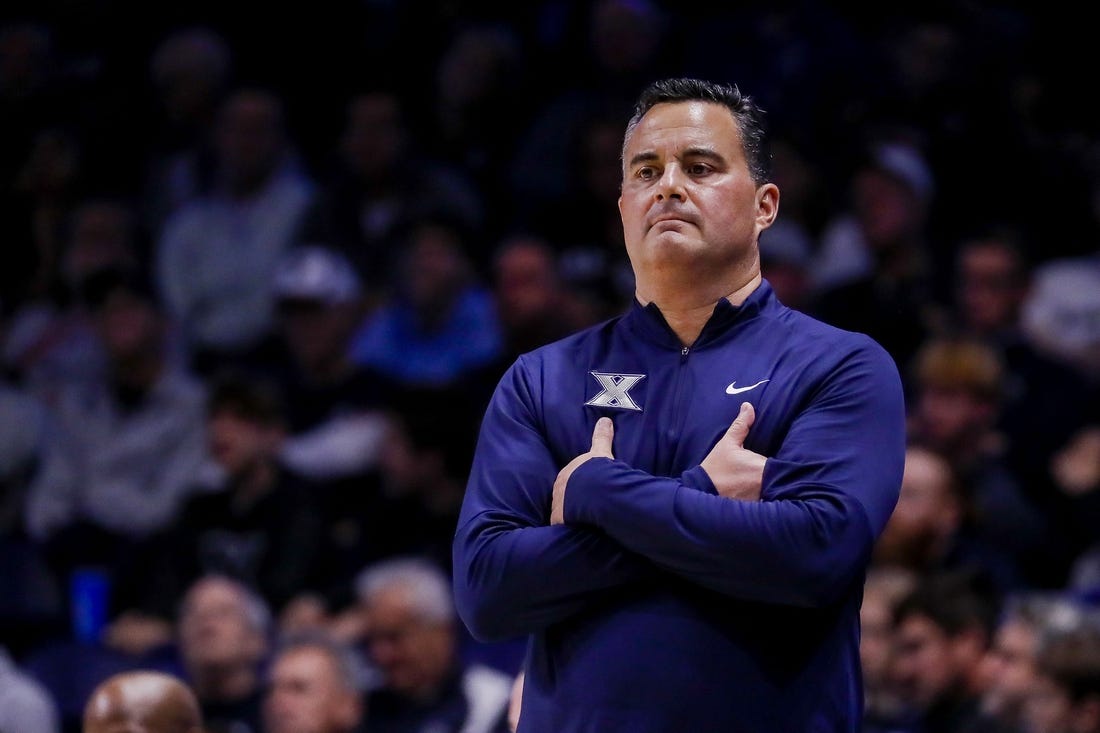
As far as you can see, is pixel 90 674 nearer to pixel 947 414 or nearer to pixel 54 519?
pixel 54 519

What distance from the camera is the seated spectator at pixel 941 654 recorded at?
534 centimetres

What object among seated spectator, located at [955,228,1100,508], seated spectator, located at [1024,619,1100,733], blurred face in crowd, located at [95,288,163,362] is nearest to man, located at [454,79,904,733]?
seated spectator, located at [1024,619,1100,733]

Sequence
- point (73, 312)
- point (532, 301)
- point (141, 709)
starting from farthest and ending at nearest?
point (73, 312)
point (532, 301)
point (141, 709)

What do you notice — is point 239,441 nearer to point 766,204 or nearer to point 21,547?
point 21,547

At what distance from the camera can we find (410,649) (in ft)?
18.8

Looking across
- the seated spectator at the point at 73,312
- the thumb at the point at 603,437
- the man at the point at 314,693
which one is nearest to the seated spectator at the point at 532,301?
the man at the point at 314,693

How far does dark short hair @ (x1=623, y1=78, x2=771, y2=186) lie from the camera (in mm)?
3031

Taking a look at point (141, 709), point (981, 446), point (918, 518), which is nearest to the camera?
point (141, 709)

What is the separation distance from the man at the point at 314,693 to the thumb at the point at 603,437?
9.60 feet

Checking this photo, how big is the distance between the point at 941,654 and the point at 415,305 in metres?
3.00

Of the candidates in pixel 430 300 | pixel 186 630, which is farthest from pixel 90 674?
pixel 430 300

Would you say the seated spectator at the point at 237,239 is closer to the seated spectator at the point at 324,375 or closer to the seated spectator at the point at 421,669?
the seated spectator at the point at 324,375

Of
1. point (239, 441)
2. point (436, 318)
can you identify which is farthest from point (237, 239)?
point (239, 441)

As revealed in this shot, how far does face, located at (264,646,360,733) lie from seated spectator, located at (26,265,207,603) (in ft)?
5.70
